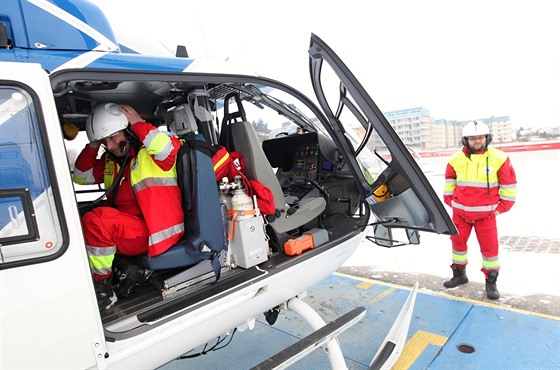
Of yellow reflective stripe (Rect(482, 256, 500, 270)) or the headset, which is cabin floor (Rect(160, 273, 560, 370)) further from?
the headset

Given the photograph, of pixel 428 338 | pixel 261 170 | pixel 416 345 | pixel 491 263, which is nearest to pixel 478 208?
pixel 491 263

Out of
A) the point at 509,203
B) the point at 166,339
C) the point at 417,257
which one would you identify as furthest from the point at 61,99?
the point at 417,257

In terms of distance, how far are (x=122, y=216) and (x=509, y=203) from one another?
3538mm

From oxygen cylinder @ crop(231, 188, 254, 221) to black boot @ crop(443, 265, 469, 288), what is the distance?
2738 mm

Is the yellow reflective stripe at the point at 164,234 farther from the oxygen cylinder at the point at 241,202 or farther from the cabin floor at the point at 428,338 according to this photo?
the cabin floor at the point at 428,338

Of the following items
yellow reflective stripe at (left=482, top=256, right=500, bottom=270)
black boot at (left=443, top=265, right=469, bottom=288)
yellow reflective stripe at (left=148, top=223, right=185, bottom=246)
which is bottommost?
black boot at (left=443, top=265, right=469, bottom=288)

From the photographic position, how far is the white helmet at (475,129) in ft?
11.4

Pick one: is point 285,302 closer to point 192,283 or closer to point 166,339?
point 192,283

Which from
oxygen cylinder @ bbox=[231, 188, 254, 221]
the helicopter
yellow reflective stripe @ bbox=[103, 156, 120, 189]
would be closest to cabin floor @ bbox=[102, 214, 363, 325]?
the helicopter

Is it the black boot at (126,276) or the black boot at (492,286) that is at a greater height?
the black boot at (126,276)

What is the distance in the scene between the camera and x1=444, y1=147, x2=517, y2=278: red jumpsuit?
3467mm

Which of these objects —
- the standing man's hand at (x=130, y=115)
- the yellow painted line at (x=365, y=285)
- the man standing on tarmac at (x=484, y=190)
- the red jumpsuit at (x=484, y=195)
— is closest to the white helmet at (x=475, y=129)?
the man standing on tarmac at (x=484, y=190)

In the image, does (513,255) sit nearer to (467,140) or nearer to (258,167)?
(467,140)

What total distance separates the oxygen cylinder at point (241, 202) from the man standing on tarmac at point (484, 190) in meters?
2.58
